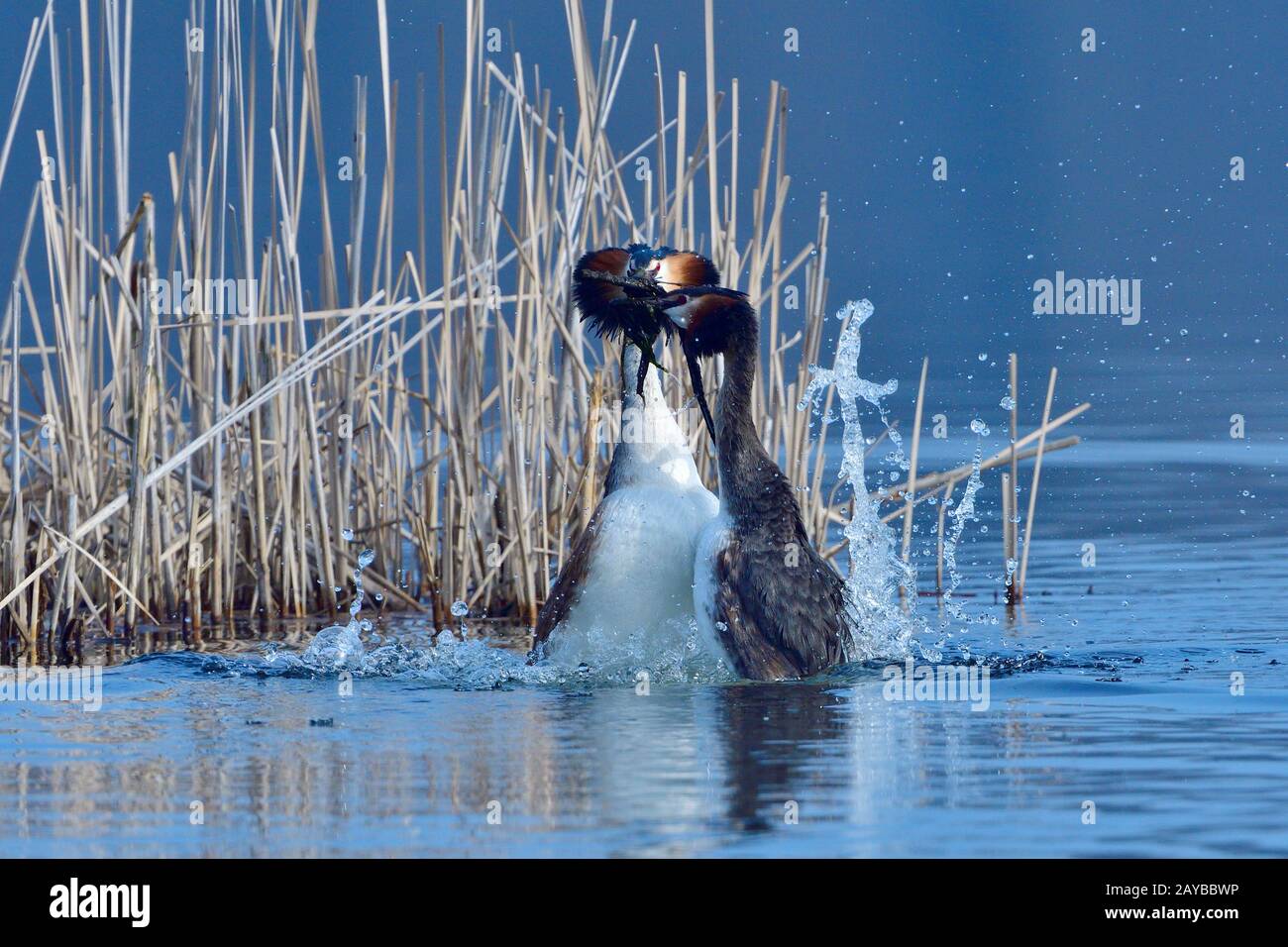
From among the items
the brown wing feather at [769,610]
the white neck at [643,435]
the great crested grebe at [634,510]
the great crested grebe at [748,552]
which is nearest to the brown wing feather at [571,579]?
the great crested grebe at [634,510]

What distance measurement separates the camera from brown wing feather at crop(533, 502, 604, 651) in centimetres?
767

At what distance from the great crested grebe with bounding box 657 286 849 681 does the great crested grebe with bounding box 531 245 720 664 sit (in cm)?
11

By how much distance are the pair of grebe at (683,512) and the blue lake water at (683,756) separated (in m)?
0.22

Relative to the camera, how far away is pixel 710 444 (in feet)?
30.2

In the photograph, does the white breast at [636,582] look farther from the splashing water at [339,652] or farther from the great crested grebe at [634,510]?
the splashing water at [339,652]

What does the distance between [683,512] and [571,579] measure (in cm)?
45

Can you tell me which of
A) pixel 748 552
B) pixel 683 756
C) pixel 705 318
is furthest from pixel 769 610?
pixel 683 756

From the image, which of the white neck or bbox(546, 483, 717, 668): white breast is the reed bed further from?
bbox(546, 483, 717, 668): white breast

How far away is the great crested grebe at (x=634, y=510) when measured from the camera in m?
7.63

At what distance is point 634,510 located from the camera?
763 cm

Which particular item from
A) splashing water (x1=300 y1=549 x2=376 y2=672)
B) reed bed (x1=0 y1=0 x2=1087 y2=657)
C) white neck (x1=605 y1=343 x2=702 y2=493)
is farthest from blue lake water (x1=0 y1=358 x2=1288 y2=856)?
white neck (x1=605 y1=343 x2=702 y2=493)
